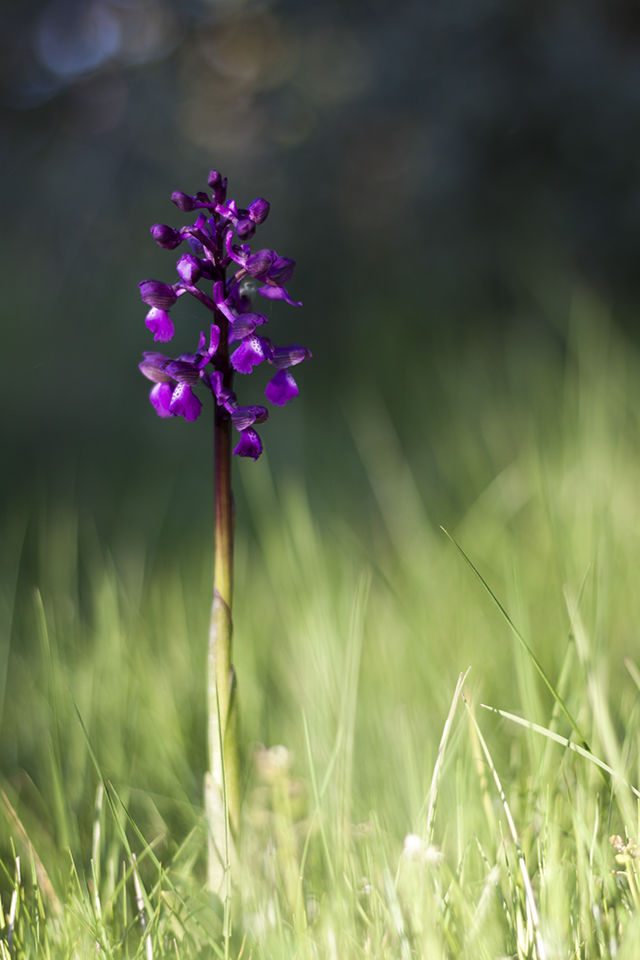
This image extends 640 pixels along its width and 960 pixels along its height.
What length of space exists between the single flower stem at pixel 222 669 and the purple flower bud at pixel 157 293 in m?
0.17

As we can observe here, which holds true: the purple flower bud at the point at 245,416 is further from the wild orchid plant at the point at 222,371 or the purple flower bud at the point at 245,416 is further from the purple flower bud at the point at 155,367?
the purple flower bud at the point at 155,367

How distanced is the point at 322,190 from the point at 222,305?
385 cm

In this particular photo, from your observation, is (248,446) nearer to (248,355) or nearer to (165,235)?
(248,355)

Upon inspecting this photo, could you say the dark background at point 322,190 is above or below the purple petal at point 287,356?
above

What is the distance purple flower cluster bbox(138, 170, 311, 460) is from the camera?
1134 mm

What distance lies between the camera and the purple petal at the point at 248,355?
1.12 meters

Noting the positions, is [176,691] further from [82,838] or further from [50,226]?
[50,226]

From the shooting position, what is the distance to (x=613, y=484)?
7.53ft

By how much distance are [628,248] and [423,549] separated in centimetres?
270

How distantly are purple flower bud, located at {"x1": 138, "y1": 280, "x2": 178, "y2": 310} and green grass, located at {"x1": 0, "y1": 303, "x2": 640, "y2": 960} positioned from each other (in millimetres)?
524

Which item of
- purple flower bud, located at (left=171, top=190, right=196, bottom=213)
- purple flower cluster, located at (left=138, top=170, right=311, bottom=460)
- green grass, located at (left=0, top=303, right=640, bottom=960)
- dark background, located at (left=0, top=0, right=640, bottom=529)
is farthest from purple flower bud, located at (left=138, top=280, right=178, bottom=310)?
dark background, located at (left=0, top=0, right=640, bottom=529)

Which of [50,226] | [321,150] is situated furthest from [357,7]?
[50,226]

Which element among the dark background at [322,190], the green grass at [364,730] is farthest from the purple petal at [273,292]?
the dark background at [322,190]

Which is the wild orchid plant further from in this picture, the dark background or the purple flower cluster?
the dark background
